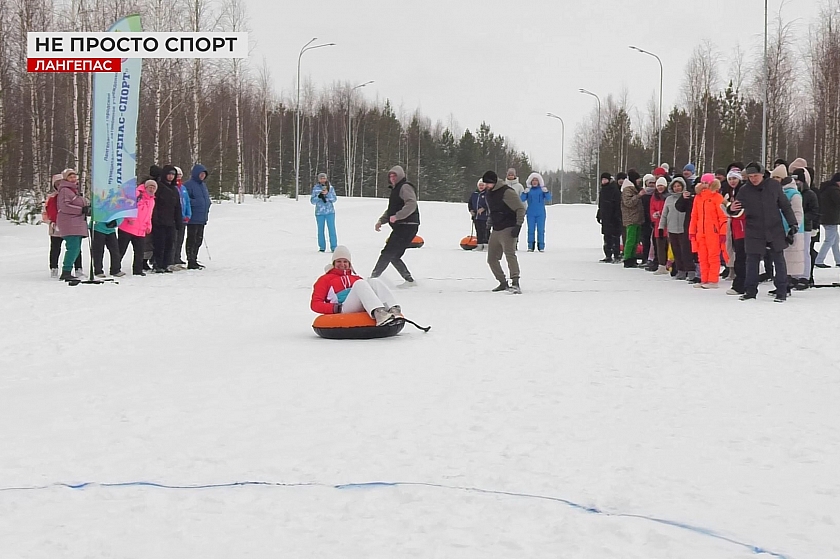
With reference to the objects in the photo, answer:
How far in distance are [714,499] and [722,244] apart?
11986 mm

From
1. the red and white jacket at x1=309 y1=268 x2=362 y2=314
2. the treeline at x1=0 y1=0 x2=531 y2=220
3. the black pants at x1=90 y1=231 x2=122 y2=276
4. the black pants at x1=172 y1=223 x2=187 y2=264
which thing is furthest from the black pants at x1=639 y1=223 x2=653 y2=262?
the treeline at x1=0 y1=0 x2=531 y2=220

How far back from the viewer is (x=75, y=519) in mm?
4289

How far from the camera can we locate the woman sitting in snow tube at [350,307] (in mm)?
9602

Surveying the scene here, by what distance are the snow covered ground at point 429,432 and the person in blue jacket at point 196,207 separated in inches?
225

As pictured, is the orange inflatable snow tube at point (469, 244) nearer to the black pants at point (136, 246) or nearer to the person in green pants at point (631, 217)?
the person in green pants at point (631, 217)

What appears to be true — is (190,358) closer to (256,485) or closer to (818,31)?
(256,485)

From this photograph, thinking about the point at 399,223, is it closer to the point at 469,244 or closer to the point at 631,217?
the point at 631,217

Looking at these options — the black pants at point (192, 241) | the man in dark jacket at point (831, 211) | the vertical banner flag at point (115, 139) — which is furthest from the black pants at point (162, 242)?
the man in dark jacket at point (831, 211)

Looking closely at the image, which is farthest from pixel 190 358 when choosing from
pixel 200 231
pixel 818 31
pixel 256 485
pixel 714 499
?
pixel 818 31

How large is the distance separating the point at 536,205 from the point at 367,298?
596 inches

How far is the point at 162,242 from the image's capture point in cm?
1702

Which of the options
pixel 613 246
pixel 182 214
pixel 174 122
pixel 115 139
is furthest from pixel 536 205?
pixel 174 122

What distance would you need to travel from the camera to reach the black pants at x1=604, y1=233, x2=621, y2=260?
67.4ft

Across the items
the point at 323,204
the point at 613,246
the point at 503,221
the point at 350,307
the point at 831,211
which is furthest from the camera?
the point at 323,204
